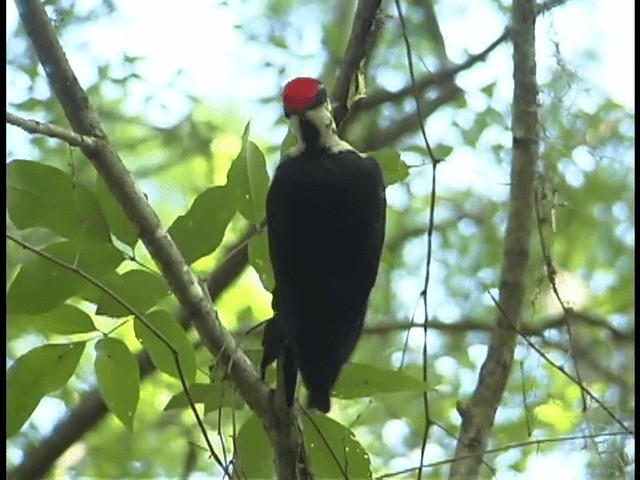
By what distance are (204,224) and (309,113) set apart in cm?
34

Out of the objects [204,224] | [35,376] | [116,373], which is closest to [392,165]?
[204,224]

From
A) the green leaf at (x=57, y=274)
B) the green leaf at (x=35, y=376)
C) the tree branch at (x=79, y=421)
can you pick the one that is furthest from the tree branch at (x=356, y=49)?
the tree branch at (x=79, y=421)

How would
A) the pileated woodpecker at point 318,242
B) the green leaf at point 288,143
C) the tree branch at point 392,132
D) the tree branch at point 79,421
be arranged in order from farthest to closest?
1. the tree branch at point 392,132
2. the tree branch at point 79,421
3. the green leaf at point 288,143
4. the pileated woodpecker at point 318,242

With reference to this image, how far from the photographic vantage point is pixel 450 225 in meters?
4.32

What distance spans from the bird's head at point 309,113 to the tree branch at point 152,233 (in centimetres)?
39

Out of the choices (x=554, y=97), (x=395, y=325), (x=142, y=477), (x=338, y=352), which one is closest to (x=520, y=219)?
(x=554, y=97)

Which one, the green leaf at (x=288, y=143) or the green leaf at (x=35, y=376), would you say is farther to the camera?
the green leaf at (x=288, y=143)

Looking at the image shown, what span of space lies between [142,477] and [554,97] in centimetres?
221

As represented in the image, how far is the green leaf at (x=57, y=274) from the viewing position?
1.89 metres

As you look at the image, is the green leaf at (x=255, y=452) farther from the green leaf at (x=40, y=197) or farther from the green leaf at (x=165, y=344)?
the green leaf at (x=40, y=197)

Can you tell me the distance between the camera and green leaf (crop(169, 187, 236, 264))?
2002 millimetres

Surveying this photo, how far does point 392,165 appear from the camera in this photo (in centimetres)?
216

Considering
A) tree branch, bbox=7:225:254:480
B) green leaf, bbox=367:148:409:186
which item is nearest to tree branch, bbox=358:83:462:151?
tree branch, bbox=7:225:254:480

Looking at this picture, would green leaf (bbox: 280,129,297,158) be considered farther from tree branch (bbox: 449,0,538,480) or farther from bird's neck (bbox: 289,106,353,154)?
tree branch (bbox: 449,0,538,480)
